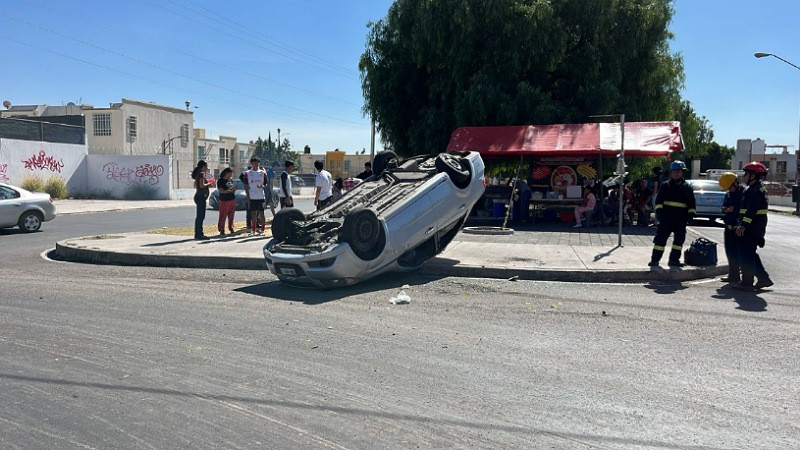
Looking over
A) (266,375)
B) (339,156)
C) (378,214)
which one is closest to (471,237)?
(378,214)

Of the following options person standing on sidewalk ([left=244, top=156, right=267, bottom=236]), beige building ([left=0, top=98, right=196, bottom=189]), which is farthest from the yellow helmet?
beige building ([left=0, top=98, right=196, bottom=189])

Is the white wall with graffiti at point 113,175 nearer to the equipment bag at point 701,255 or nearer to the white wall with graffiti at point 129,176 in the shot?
the white wall with graffiti at point 129,176

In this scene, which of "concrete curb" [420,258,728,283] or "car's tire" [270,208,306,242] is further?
"concrete curb" [420,258,728,283]

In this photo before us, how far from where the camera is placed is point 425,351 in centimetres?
552

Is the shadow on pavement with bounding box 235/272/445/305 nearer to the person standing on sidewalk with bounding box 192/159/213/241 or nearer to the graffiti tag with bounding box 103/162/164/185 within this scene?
the person standing on sidewalk with bounding box 192/159/213/241

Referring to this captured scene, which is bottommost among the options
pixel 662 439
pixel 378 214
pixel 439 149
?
pixel 662 439

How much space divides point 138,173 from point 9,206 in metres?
21.6

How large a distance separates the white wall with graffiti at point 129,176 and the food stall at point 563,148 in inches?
894

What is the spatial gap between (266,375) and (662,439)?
2.77 m

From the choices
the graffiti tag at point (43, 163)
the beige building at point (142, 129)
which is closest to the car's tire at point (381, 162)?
the graffiti tag at point (43, 163)

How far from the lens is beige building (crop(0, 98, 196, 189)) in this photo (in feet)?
159

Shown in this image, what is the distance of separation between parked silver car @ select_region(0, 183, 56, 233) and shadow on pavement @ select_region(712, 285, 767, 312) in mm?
15677

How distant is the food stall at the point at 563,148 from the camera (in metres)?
17.2

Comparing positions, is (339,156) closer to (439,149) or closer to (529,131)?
(439,149)
